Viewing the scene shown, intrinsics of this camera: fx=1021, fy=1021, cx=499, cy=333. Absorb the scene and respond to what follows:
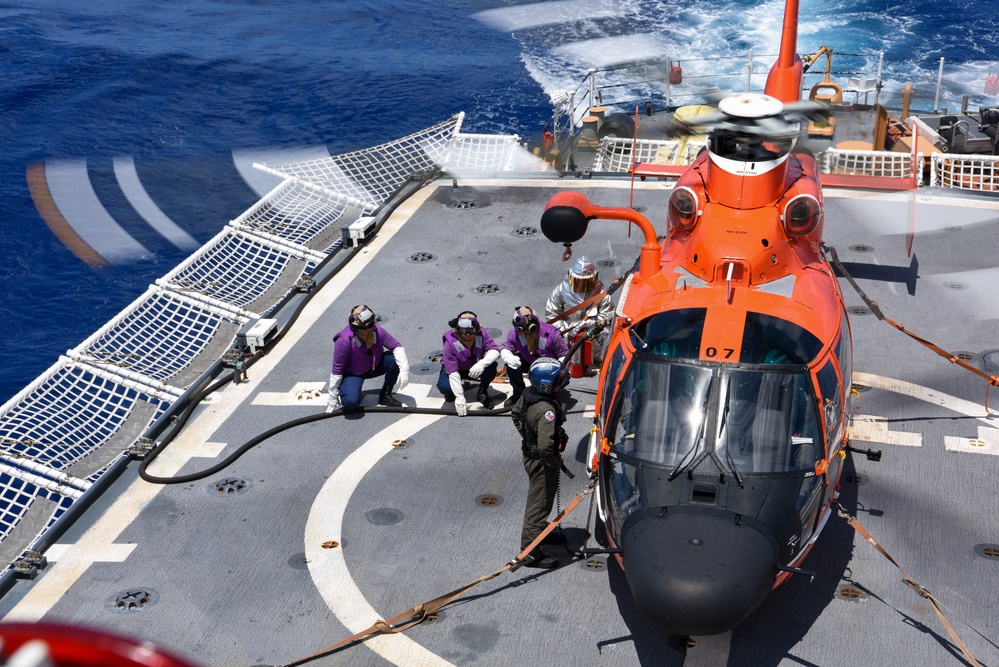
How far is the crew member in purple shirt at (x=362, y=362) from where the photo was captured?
13.3 meters

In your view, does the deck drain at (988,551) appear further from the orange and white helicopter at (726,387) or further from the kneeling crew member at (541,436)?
the kneeling crew member at (541,436)

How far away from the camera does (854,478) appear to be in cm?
1209

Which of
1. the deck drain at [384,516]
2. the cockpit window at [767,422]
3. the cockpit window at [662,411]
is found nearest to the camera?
the cockpit window at [767,422]

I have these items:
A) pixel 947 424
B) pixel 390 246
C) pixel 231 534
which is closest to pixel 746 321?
pixel 947 424

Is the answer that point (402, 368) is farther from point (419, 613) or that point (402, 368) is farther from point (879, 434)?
point (879, 434)

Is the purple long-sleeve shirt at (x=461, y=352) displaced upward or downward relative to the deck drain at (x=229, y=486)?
upward

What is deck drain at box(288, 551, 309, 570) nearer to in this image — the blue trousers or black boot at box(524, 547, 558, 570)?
black boot at box(524, 547, 558, 570)

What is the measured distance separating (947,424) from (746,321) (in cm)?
483

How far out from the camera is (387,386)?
45.3ft

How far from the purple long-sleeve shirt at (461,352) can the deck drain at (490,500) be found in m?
2.18

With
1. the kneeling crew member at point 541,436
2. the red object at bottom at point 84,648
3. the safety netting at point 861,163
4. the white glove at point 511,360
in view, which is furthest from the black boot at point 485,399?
the red object at bottom at point 84,648

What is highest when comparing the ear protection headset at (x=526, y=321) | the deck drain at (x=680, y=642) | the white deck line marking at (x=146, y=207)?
the ear protection headset at (x=526, y=321)

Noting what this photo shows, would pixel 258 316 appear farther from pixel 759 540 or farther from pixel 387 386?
pixel 759 540

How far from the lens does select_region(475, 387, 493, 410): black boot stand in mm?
13648
